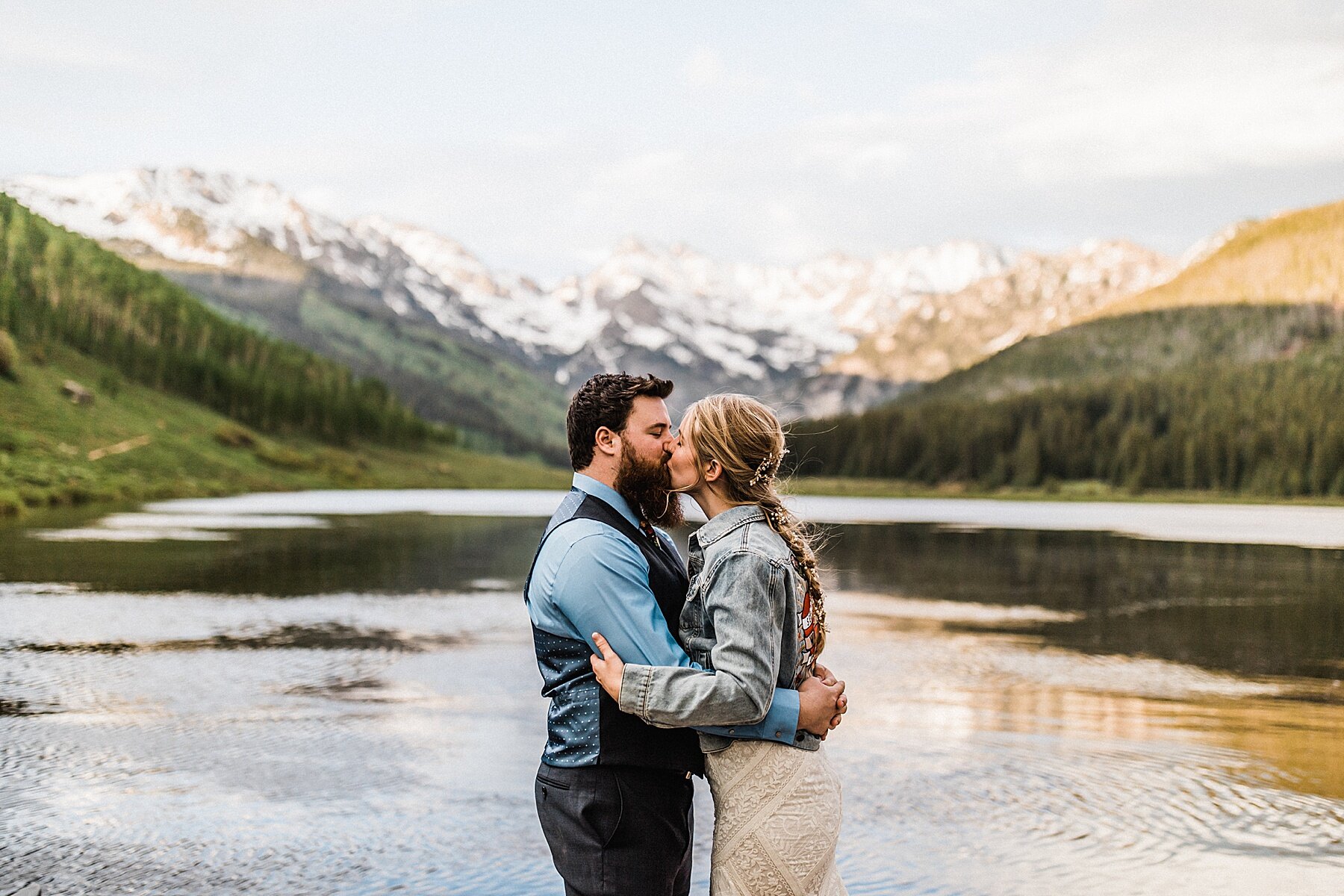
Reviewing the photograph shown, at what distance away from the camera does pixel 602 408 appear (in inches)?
242

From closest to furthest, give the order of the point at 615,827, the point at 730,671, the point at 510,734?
the point at 730,671 → the point at 615,827 → the point at 510,734

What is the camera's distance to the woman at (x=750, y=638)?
5520 mm

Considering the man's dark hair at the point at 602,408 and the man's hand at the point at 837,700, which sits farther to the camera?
the man's dark hair at the point at 602,408

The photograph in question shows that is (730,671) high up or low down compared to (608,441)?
down

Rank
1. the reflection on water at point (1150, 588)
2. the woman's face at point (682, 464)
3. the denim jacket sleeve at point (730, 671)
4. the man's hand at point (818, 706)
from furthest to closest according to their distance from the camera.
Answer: the reflection on water at point (1150, 588) → the woman's face at point (682, 464) → the man's hand at point (818, 706) → the denim jacket sleeve at point (730, 671)

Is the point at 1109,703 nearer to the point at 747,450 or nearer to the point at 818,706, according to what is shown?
the point at 818,706

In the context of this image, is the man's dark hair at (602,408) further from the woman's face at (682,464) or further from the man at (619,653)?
the woman's face at (682,464)

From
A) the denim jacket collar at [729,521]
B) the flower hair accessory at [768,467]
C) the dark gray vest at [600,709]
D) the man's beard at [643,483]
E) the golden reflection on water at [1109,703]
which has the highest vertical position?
the flower hair accessory at [768,467]

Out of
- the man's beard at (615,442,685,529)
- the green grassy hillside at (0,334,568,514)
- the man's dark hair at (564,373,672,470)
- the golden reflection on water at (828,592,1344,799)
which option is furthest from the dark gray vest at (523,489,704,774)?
the green grassy hillside at (0,334,568,514)

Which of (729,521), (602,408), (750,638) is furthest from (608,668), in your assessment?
(602,408)

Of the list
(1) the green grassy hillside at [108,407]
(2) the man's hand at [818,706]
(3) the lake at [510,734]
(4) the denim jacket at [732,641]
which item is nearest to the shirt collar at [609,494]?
(4) the denim jacket at [732,641]

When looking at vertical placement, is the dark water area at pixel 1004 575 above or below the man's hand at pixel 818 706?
below

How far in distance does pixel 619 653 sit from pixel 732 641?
587 mm

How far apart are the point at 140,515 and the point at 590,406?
79.5m
